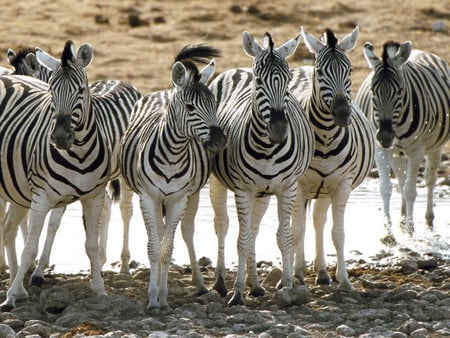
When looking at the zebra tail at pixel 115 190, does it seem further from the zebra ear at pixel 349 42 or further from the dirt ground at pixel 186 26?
the dirt ground at pixel 186 26

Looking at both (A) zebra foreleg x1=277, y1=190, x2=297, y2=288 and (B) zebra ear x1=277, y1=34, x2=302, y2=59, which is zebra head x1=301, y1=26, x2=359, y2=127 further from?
(A) zebra foreleg x1=277, y1=190, x2=297, y2=288

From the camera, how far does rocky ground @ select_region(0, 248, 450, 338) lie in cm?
816

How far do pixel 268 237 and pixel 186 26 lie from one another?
1431cm

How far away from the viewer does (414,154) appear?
12.7 meters

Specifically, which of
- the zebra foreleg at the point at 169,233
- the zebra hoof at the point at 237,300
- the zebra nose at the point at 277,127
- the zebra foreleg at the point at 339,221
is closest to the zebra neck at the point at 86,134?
the zebra foreleg at the point at 169,233

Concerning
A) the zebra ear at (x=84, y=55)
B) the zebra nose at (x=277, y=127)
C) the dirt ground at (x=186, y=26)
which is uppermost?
the dirt ground at (x=186, y=26)

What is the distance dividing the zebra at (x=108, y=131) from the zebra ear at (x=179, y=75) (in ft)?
3.88

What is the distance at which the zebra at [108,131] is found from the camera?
10164 millimetres

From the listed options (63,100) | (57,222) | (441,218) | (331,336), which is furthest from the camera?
(441,218)

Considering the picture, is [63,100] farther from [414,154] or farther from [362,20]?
[362,20]

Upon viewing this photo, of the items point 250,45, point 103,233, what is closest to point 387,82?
point 250,45

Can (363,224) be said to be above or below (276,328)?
above

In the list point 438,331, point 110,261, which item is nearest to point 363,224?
point 110,261

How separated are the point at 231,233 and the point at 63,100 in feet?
14.3
